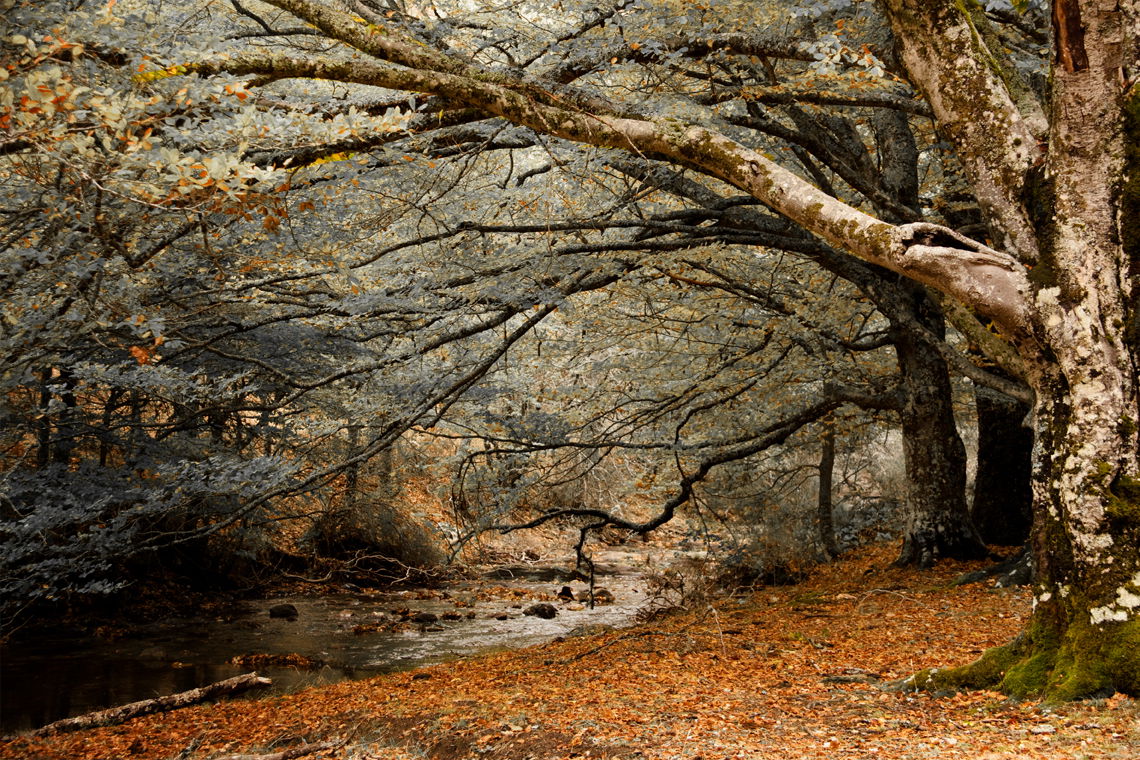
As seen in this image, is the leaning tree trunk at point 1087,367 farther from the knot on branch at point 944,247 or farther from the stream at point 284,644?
the stream at point 284,644

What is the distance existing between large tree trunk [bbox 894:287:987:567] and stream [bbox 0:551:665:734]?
3.92m

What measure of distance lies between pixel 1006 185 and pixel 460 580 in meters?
Result: 13.4

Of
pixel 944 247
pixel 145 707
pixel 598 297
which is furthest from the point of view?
pixel 598 297

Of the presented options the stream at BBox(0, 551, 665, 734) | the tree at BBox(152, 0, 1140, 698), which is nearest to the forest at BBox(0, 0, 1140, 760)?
the tree at BBox(152, 0, 1140, 698)

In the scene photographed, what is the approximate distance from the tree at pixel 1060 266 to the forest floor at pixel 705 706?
1.18ft

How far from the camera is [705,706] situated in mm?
4902

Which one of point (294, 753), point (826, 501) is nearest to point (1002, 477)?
point (826, 501)

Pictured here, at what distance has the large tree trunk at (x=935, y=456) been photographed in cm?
967

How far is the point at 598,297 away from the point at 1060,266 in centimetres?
763

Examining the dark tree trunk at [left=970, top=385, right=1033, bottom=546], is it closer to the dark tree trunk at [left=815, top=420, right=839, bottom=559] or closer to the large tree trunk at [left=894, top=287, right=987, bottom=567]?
the large tree trunk at [left=894, top=287, right=987, bottom=567]

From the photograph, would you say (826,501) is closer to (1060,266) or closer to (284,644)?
(284,644)

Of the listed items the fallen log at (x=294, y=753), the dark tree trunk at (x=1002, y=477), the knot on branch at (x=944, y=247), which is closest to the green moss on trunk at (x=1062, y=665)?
the knot on branch at (x=944, y=247)

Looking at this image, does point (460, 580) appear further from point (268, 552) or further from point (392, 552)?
point (268, 552)

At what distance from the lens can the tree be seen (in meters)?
3.76
